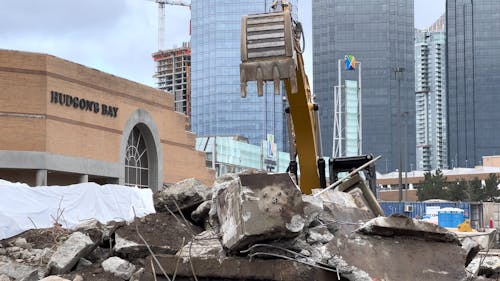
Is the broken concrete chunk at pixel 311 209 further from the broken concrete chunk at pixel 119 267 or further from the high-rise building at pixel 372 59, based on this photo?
the high-rise building at pixel 372 59

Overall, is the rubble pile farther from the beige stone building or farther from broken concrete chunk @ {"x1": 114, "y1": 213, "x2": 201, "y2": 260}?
the beige stone building

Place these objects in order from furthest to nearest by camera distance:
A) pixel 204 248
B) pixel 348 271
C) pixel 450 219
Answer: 1. pixel 450 219
2. pixel 204 248
3. pixel 348 271

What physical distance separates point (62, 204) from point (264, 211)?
13063mm

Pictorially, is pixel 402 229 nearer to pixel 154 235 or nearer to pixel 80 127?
pixel 154 235

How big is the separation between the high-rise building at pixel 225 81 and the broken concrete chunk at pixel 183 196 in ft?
331

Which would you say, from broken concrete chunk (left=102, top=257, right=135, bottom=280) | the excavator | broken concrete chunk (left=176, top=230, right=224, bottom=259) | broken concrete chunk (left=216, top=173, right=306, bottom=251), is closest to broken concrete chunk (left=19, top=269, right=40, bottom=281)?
broken concrete chunk (left=102, top=257, right=135, bottom=280)

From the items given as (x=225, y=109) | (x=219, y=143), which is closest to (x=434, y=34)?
(x=225, y=109)

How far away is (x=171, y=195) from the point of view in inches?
401

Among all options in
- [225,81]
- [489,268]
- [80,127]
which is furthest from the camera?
[225,81]

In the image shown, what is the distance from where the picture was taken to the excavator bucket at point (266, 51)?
9.30 metres

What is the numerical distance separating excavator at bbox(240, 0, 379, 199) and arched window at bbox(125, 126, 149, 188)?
74.4 ft

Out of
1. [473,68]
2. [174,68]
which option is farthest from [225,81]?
[473,68]

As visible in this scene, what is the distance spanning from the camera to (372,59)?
104188mm

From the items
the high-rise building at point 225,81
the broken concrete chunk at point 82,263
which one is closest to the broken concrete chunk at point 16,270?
the broken concrete chunk at point 82,263
